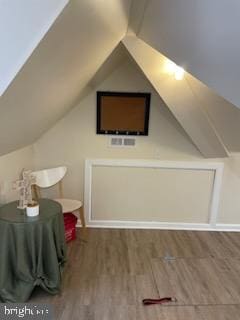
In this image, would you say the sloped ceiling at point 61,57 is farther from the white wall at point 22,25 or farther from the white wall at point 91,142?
the white wall at point 91,142

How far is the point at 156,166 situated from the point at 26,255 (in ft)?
6.39

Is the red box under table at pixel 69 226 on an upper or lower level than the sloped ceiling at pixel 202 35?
lower

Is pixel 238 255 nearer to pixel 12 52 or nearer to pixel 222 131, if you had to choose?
pixel 222 131

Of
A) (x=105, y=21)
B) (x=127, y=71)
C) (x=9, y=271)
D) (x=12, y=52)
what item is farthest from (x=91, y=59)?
(x=9, y=271)

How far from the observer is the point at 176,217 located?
370cm

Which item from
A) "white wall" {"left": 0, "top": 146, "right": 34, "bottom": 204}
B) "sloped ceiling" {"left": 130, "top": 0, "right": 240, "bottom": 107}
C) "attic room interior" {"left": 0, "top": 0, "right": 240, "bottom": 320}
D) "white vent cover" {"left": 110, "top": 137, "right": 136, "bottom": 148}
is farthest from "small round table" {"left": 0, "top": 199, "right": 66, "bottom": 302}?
"sloped ceiling" {"left": 130, "top": 0, "right": 240, "bottom": 107}

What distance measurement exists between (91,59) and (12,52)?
0.90m

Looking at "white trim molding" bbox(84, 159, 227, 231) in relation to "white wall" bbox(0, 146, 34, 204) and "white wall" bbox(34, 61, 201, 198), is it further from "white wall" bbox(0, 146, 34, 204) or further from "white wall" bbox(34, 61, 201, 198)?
"white wall" bbox(0, 146, 34, 204)

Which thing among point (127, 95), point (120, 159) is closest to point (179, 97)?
point (127, 95)

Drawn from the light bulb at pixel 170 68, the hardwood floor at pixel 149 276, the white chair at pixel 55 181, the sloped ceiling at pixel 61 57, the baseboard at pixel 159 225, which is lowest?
the hardwood floor at pixel 149 276

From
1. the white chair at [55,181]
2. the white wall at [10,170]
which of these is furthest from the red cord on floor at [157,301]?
the white wall at [10,170]

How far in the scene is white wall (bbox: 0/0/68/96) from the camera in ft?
3.48

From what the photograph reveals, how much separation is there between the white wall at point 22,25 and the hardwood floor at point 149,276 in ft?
5.91

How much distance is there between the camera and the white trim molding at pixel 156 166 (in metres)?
3.53
